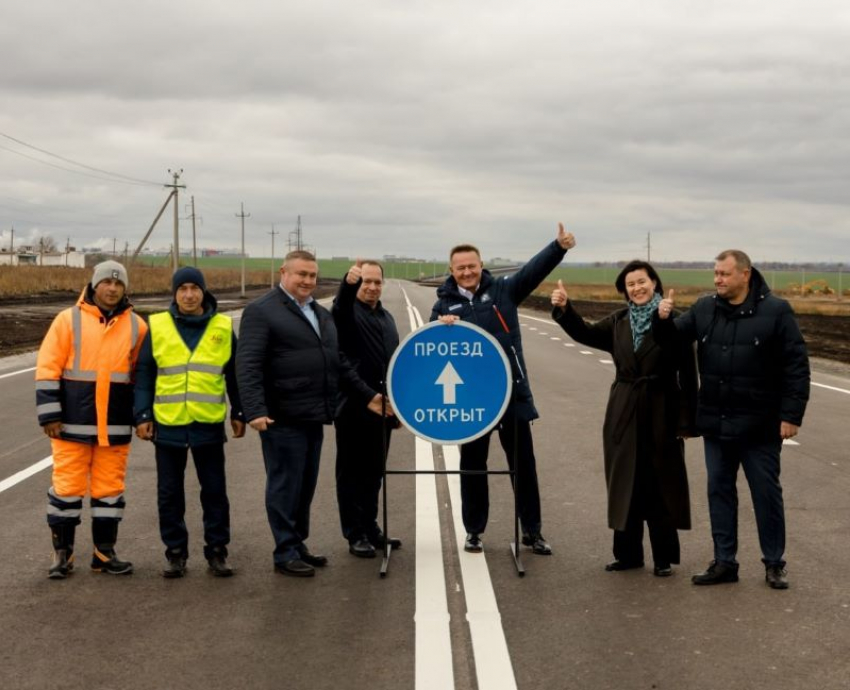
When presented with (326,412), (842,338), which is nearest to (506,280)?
(326,412)

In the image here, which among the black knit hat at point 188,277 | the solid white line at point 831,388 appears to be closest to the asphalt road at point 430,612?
the black knit hat at point 188,277

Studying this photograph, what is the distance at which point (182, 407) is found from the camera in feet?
20.1

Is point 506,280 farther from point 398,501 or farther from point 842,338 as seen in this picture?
point 842,338

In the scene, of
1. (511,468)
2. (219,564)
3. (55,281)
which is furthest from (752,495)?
(55,281)

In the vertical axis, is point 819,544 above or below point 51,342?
below

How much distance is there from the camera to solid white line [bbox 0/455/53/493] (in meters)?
8.73

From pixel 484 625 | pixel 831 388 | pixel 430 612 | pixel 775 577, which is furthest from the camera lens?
pixel 831 388

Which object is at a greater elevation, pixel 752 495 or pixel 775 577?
pixel 752 495

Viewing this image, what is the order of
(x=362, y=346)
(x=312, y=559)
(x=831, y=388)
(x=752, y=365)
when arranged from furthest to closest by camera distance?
(x=831, y=388) < (x=362, y=346) < (x=312, y=559) < (x=752, y=365)

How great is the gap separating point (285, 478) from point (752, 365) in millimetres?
2606

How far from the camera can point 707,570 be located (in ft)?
19.9

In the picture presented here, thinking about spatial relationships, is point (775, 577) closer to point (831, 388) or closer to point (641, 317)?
point (641, 317)

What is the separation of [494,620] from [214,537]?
1.76 m

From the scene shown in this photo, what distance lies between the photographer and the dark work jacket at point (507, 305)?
6.46 meters
